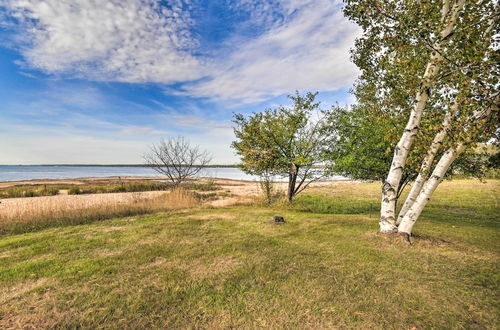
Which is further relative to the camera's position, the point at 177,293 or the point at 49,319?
the point at 177,293

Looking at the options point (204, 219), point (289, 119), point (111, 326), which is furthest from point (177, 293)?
point (289, 119)

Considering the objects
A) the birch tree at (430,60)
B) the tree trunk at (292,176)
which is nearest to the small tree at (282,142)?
the tree trunk at (292,176)

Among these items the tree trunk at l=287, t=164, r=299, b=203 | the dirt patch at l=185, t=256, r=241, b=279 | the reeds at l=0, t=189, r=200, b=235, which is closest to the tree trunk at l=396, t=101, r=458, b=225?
the dirt patch at l=185, t=256, r=241, b=279

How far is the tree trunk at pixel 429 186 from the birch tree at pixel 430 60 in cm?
2

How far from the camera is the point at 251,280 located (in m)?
4.72

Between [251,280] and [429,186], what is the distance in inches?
203

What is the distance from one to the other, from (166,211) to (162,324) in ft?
33.9

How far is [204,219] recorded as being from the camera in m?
10.6

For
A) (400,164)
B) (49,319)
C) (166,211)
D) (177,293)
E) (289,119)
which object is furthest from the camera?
(289,119)

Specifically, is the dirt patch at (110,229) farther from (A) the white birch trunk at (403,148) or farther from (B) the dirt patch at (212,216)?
(A) the white birch trunk at (403,148)

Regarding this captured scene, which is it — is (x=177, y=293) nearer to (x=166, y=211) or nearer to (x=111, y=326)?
(x=111, y=326)

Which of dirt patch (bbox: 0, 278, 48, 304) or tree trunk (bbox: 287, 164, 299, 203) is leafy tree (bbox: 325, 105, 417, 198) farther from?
dirt patch (bbox: 0, 278, 48, 304)

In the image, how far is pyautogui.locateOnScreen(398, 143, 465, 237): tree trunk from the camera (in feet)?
19.5

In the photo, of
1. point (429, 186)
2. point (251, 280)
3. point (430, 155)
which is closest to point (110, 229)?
point (251, 280)
